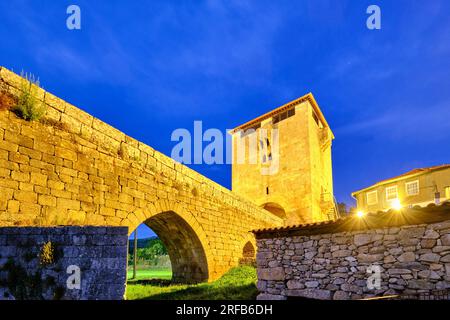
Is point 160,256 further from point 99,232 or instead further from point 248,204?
point 99,232

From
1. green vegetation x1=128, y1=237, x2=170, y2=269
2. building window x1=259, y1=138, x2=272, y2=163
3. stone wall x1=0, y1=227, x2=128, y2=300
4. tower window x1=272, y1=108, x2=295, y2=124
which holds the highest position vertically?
tower window x1=272, y1=108, x2=295, y2=124

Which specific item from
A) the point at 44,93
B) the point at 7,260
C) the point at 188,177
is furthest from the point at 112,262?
the point at 188,177

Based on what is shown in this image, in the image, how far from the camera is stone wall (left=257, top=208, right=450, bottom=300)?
20.6 feet

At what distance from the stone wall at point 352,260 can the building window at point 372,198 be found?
17.7 metres

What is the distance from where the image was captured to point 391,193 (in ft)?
74.8

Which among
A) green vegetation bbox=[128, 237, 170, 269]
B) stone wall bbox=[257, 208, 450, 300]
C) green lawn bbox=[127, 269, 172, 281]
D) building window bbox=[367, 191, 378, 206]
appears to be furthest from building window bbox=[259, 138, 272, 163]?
green vegetation bbox=[128, 237, 170, 269]

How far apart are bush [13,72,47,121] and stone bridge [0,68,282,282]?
0.28 feet

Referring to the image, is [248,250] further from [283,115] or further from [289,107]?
[289,107]

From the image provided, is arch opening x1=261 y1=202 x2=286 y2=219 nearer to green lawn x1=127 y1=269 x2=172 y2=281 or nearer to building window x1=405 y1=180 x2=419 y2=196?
building window x1=405 y1=180 x2=419 y2=196

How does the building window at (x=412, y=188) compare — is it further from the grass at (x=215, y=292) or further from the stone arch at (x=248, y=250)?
the grass at (x=215, y=292)

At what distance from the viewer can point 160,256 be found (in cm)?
4016

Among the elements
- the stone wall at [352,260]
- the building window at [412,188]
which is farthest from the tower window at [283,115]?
the stone wall at [352,260]

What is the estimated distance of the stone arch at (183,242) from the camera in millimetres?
11023

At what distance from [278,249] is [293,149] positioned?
1588cm
